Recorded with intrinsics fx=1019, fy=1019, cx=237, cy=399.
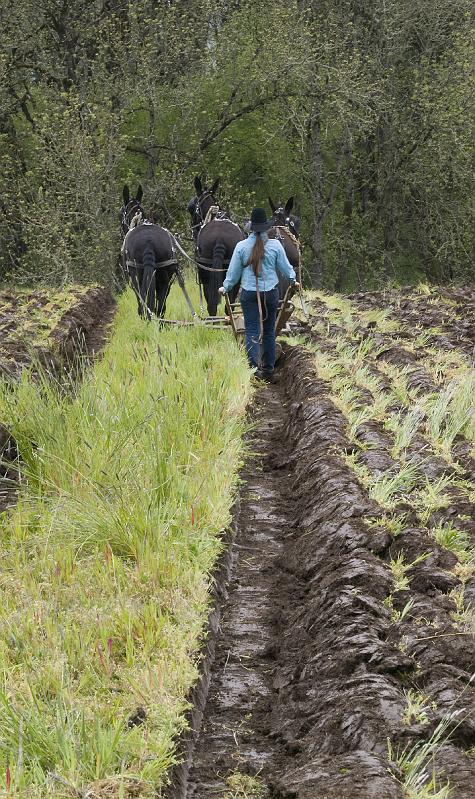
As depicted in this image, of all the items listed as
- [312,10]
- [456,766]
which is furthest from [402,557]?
[312,10]

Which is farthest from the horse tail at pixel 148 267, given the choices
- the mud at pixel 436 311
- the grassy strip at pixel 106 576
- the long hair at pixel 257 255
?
the grassy strip at pixel 106 576

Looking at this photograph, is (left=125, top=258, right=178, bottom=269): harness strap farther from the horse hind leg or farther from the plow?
the plow

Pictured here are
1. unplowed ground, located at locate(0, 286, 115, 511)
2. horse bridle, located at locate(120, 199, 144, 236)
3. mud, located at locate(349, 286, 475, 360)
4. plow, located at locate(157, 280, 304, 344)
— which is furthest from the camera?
horse bridle, located at locate(120, 199, 144, 236)

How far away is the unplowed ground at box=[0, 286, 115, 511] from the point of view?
320 inches

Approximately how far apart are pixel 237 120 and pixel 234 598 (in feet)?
84.6

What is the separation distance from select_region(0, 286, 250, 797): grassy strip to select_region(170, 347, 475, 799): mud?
0.26 meters

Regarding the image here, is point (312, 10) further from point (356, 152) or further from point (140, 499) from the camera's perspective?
point (140, 499)

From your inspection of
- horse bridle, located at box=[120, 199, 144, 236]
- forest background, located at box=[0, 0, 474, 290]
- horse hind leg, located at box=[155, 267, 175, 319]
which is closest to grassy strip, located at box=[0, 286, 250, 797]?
horse hind leg, located at box=[155, 267, 175, 319]

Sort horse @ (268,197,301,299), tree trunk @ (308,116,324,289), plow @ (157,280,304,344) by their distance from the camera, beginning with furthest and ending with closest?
tree trunk @ (308,116,324,289)
horse @ (268,197,301,299)
plow @ (157,280,304,344)

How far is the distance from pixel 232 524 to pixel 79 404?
4.51ft

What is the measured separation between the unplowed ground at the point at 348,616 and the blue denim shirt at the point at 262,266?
8.40ft

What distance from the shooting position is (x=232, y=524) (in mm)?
5980

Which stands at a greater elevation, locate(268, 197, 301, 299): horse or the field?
locate(268, 197, 301, 299): horse

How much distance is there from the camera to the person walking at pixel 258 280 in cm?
1054
